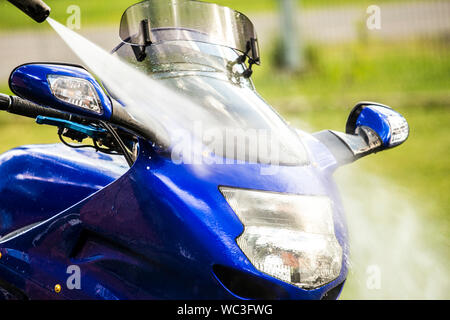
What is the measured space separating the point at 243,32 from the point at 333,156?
59 cm

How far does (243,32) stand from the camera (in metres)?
2.22

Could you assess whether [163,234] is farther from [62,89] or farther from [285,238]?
[62,89]

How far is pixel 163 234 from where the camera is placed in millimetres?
1712

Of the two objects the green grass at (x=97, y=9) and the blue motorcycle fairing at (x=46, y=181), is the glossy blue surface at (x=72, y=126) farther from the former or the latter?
the green grass at (x=97, y=9)

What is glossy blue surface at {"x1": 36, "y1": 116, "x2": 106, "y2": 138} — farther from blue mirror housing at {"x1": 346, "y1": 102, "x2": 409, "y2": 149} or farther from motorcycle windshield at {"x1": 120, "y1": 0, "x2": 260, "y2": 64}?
blue mirror housing at {"x1": 346, "y1": 102, "x2": 409, "y2": 149}

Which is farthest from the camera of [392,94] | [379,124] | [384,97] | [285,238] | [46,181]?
[392,94]

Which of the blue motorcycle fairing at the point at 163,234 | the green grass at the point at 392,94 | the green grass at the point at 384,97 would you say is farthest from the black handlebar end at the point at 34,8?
the green grass at the point at 384,97

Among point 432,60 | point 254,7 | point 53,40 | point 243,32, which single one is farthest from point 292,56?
point 254,7

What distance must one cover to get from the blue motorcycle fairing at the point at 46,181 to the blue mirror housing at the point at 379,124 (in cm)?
101

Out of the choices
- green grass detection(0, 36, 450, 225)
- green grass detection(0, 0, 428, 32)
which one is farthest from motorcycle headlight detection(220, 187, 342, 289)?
green grass detection(0, 0, 428, 32)

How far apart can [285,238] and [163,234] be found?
1.18 ft

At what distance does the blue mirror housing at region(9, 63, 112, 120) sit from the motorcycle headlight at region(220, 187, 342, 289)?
45cm

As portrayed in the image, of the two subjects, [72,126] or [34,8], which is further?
[72,126]

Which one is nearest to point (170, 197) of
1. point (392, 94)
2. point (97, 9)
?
point (392, 94)
